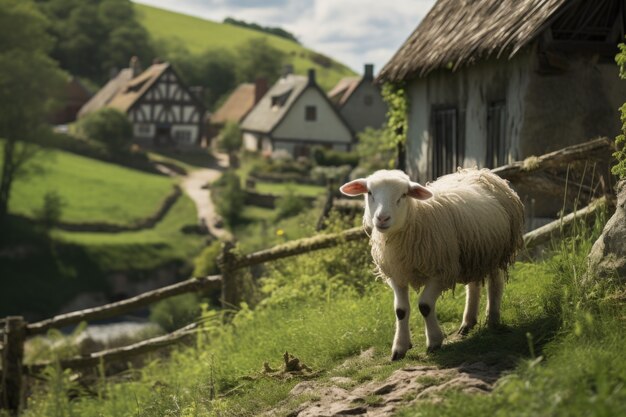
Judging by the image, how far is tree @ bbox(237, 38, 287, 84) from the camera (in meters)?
111

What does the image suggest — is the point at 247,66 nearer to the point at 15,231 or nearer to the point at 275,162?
the point at 275,162

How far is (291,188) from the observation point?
54156 mm

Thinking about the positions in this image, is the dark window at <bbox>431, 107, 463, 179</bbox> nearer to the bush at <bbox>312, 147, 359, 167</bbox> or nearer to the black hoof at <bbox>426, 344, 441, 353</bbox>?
the black hoof at <bbox>426, 344, 441, 353</bbox>

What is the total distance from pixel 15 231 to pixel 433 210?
43.8 meters

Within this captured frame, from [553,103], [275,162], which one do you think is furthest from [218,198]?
[553,103]

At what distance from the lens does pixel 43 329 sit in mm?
12641

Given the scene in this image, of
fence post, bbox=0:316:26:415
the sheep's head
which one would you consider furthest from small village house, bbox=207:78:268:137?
the sheep's head

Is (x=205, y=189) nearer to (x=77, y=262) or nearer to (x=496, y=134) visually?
(x=77, y=262)

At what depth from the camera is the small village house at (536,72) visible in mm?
11633

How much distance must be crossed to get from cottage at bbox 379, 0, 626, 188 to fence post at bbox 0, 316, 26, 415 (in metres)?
6.49

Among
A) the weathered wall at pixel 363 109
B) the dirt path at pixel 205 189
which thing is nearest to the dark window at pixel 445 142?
the dirt path at pixel 205 189

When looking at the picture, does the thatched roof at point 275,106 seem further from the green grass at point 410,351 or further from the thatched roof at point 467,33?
the green grass at point 410,351

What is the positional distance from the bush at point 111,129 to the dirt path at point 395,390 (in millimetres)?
62373

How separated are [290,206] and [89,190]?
48.2ft
